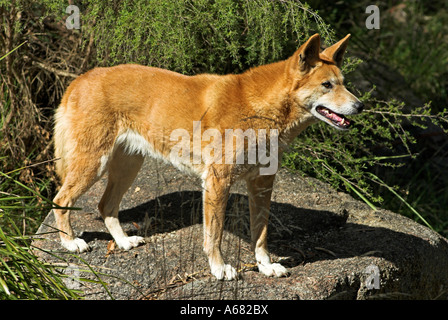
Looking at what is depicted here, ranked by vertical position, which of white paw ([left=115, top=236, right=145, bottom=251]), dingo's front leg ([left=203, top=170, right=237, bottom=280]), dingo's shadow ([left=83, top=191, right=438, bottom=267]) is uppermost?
dingo's front leg ([left=203, top=170, right=237, bottom=280])

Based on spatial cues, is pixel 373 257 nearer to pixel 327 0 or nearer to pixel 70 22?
pixel 70 22

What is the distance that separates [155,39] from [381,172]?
3.17 m

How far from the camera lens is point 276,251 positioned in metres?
4.30

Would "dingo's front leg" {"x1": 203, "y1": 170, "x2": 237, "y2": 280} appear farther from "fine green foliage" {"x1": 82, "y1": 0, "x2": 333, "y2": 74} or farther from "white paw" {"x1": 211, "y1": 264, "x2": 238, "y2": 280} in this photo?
"fine green foliage" {"x1": 82, "y1": 0, "x2": 333, "y2": 74}

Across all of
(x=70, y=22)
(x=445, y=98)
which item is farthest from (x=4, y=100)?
(x=445, y=98)

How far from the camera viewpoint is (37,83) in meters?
5.91

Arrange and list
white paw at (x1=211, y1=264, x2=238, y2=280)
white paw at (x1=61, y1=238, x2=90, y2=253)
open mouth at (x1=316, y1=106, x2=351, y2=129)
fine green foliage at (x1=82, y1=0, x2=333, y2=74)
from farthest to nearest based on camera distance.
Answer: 1. fine green foliage at (x1=82, y1=0, x2=333, y2=74)
2. white paw at (x1=61, y1=238, x2=90, y2=253)
3. open mouth at (x1=316, y1=106, x2=351, y2=129)
4. white paw at (x1=211, y1=264, x2=238, y2=280)

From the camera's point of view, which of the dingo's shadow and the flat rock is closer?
the flat rock

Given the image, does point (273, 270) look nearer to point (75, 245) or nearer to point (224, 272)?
point (224, 272)

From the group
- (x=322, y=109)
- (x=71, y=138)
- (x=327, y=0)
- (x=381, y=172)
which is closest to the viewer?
(x=322, y=109)

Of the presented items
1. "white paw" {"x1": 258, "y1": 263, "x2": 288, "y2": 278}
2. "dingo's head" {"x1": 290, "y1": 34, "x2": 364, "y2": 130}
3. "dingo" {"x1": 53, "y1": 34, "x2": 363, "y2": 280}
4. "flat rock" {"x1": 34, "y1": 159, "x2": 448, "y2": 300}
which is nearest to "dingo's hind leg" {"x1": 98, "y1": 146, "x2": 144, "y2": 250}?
"dingo" {"x1": 53, "y1": 34, "x2": 363, "y2": 280}

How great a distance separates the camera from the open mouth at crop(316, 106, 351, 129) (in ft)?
12.4

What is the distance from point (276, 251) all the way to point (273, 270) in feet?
1.59

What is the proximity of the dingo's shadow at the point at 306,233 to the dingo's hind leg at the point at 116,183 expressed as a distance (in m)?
0.18
